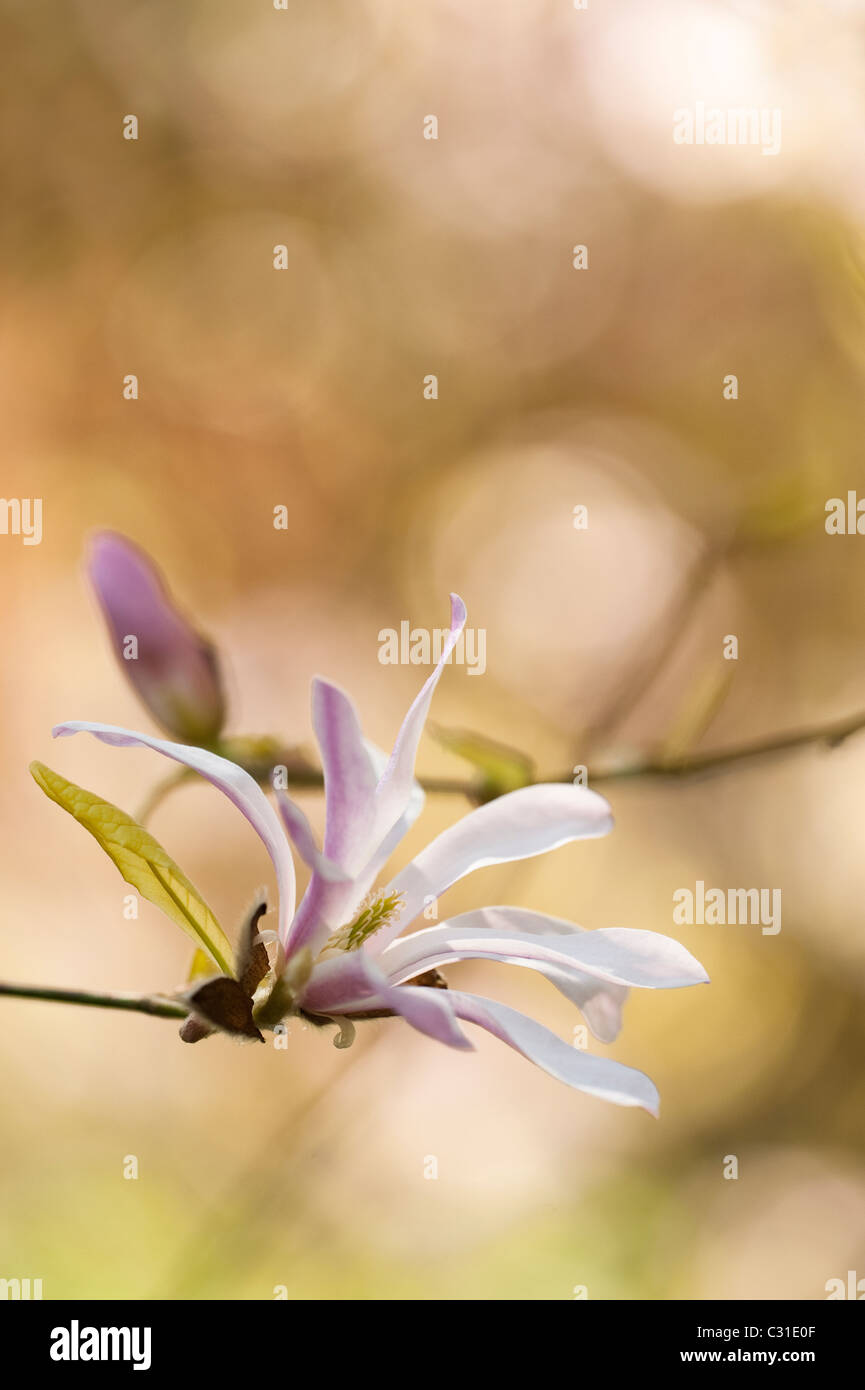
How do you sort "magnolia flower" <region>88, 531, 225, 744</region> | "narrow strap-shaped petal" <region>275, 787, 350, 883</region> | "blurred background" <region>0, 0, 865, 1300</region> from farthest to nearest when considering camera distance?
"blurred background" <region>0, 0, 865, 1300</region> → "magnolia flower" <region>88, 531, 225, 744</region> → "narrow strap-shaped petal" <region>275, 787, 350, 883</region>

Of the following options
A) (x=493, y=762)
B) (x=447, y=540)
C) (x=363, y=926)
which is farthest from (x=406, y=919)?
(x=447, y=540)

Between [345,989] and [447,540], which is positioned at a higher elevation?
[447,540]

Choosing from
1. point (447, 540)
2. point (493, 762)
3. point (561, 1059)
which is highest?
point (447, 540)

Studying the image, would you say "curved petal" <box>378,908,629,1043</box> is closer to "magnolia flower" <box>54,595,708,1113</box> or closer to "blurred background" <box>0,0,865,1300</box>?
"magnolia flower" <box>54,595,708,1113</box>

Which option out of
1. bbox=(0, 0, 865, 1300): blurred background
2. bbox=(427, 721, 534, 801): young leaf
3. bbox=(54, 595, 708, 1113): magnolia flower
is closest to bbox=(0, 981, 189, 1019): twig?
bbox=(54, 595, 708, 1113): magnolia flower

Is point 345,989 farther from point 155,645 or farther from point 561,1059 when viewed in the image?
point 155,645
